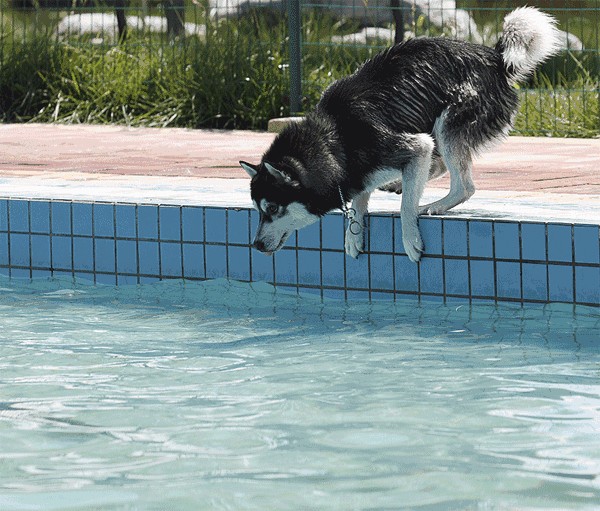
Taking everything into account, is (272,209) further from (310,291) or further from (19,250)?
(19,250)

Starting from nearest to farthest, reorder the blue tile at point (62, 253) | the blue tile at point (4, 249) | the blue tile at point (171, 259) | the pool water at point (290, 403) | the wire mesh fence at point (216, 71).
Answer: the pool water at point (290, 403)
the blue tile at point (171, 259)
the blue tile at point (62, 253)
the blue tile at point (4, 249)
the wire mesh fence at point (216, 71)

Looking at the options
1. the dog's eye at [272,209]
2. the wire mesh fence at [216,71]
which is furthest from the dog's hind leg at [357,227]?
the wire mesh fence at [216,71]

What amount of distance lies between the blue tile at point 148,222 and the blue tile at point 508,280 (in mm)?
1617

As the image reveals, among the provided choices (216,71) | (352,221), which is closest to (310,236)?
(352,221)

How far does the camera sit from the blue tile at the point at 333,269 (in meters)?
5.68

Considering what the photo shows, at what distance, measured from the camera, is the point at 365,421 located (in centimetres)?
382

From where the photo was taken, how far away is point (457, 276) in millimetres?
5398

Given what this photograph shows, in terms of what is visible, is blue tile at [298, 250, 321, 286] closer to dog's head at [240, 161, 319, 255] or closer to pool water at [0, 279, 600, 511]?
pool water at [0, 279, 600, 511]

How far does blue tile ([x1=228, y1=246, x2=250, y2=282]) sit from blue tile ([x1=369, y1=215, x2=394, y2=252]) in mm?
601

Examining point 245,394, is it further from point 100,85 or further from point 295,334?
point 100,85

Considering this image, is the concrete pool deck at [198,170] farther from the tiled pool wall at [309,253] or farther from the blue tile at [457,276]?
the blue tile at [457,276]

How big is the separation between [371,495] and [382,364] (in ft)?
4.55

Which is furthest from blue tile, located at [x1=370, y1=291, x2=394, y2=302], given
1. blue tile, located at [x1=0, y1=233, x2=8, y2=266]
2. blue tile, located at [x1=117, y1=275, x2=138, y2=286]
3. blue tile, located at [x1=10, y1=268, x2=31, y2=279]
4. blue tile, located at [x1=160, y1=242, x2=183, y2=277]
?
blue tile, located at [x1=0, y1=233, x2=8, y2=266]

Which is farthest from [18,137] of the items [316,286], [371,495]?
[371,495]
